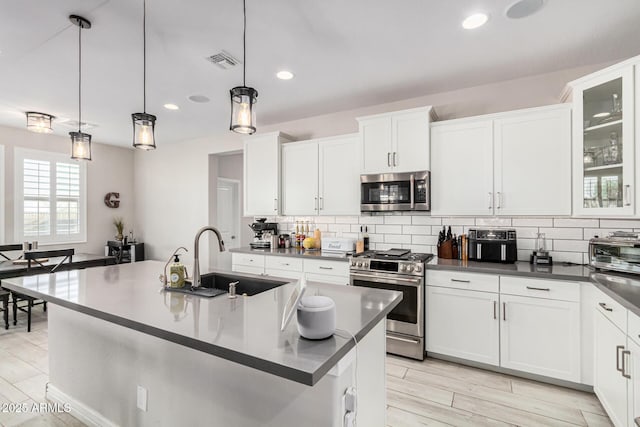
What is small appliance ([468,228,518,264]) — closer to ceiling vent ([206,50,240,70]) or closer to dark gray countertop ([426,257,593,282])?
dark gray countertop ([426,257,593,282])

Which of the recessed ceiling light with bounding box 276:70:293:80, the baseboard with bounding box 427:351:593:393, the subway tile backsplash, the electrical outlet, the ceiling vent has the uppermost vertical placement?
the recessed ceiling light with bounding box 276:70:293:80

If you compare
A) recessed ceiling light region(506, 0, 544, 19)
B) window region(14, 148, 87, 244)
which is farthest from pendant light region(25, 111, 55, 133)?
recessed ceiling light region(506, 0, 544, 19)

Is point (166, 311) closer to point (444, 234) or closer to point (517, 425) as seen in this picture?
point (517, 425)

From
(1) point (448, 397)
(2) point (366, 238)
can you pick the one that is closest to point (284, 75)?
(2) point (366, 238)

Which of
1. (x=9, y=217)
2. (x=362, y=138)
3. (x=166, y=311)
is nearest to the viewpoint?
(x=166, y=311)

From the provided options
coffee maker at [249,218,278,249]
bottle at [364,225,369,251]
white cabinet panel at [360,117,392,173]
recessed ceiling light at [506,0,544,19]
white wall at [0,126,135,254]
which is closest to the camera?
recessed ceiling light at [506,0,544,19]

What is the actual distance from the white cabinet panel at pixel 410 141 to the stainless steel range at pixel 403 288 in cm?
95

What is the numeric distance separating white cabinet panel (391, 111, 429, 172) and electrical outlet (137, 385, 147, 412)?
286 centimetres

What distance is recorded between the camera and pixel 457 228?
3.46 m

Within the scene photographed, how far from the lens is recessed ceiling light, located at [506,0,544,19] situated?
2.02m

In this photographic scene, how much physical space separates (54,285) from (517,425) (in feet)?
10.2

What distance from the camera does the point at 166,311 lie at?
58.9 inches

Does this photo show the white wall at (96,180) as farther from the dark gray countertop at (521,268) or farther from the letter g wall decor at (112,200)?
the dark gray countertop at (521,268)

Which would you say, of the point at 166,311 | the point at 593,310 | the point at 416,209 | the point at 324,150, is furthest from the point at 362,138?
the point at 166,311
